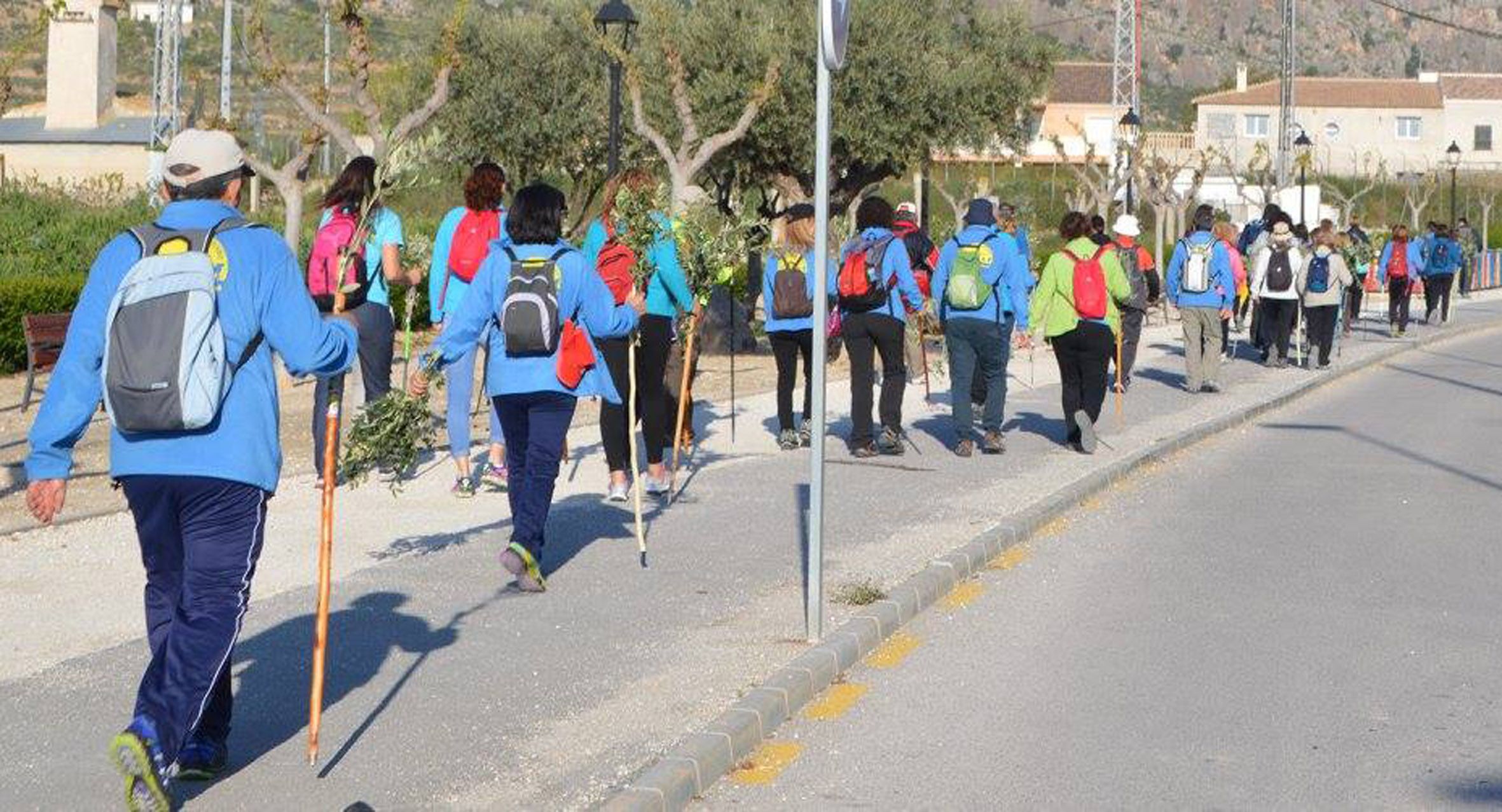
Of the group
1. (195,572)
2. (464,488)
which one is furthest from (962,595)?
(195,572)

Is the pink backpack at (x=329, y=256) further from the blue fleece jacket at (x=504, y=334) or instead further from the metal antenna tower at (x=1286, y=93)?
the metal antenna tower at (x=1286, y=93)

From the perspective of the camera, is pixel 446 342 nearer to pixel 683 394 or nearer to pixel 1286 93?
pixel 683 394

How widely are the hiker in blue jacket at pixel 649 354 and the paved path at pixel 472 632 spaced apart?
317 mm

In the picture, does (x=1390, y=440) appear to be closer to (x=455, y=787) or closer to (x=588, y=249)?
(x=588, y=249)

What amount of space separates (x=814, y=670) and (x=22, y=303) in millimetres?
18844

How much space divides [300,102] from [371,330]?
8418 millimetres

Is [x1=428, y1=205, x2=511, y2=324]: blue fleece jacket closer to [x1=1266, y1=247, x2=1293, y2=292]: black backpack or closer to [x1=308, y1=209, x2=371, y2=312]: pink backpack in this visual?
[x1=308, y1=209, x2=371, y2=312]: pink backpack

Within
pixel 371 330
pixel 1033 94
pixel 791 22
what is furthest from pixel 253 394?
pixel 1033 94

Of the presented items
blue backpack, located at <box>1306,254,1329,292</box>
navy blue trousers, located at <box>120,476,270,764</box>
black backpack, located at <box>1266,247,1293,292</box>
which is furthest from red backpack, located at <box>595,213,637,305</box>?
blue backpack, located at <box>1306,254,1329,292</box>

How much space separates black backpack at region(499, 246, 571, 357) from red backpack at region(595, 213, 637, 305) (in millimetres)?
2827

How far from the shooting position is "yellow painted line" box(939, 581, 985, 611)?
1012cm

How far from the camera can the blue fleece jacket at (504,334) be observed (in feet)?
31.9


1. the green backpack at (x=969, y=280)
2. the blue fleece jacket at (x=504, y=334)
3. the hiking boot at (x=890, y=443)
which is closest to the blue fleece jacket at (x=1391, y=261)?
the green backpack at (x=969, y=280)

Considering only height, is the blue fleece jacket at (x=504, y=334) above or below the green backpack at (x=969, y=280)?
below
